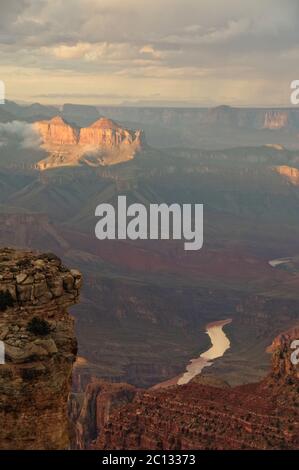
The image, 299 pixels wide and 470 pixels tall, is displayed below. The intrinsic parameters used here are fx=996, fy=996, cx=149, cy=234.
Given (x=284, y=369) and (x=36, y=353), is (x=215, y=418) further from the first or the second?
(x=36, y=353)

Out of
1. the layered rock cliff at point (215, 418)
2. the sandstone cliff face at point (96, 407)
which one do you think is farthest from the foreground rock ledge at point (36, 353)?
the sandstone cliff face at point (96, 407)

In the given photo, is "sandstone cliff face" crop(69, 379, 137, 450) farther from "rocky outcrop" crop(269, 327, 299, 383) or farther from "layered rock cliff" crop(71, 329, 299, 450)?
"rocky outcrop" crop(269, 327, 299, 383)

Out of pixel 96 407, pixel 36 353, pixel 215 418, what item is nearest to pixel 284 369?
pixel 215 418

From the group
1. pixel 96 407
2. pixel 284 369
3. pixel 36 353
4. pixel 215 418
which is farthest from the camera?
pixel 96 407

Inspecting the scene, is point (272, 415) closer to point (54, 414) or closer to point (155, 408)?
point (155, 408)

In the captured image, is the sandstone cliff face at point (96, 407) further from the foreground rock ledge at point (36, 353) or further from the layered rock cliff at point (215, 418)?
the foreground rock ledge at point (36, 353)

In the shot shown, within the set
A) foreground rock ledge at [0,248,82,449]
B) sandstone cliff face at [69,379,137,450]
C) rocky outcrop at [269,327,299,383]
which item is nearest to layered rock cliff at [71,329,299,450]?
rocky outcrop at [269,327,299,383]
